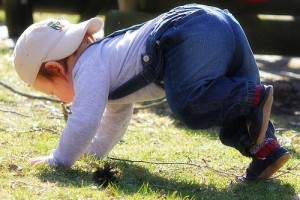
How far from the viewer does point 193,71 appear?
10.2ft

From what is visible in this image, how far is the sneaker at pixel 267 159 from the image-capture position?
319 centimetres

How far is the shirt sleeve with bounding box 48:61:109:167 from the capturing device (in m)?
3.14

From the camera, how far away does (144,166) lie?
3.53 metres

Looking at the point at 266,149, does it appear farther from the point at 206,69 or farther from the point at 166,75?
the point at 166,75

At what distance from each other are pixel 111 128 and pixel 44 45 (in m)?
0.62

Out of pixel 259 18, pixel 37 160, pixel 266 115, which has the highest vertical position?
pixel 266 115

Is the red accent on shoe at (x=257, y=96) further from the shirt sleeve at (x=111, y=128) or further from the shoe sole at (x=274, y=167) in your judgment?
the shirt sleeve at (x=111, y=128)

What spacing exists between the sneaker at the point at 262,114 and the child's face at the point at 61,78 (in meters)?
0.93

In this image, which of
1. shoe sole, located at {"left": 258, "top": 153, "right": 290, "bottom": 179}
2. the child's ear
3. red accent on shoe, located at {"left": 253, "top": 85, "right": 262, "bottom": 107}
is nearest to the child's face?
the child's ear

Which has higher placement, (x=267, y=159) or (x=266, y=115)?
(x=266, y=115)

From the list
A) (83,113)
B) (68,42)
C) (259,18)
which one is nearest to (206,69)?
(83,113)

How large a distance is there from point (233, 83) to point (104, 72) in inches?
24.3

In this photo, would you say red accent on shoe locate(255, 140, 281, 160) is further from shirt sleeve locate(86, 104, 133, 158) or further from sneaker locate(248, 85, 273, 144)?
shirt sleeve locate(86, 104, 133, 158)

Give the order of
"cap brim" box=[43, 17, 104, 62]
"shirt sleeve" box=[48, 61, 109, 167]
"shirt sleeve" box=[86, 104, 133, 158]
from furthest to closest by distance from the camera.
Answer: "shirt sleeve" box=[86, 104, 133, 158]
"cap brim" box=[43, 17, 104, 62]
"shirt sleeve" box=[48, 61, 109, 167]
